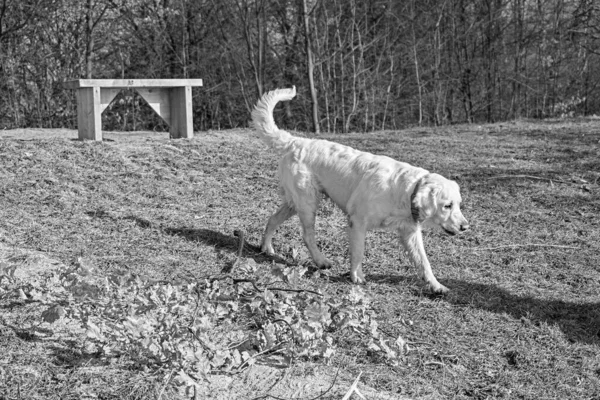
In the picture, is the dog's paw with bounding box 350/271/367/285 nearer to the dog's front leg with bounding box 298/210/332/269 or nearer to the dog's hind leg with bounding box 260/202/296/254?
the dog's front leg with bounding box 298/210/332/269

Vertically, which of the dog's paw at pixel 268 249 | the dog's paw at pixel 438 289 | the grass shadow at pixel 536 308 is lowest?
the grass shadow at pixel 536 308

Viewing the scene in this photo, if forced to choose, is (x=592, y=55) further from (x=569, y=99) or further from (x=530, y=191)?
(x=530, y=191)

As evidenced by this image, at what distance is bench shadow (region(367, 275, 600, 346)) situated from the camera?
499cm

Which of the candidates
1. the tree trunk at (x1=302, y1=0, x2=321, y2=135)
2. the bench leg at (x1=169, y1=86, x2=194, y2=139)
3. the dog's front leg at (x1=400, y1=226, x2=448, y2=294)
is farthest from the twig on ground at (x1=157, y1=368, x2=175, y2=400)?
the tree trunk at (x1=302, y1=0, x2=321, y2=135)

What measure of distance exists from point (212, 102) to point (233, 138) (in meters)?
A: 6.39

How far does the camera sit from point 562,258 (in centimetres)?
650

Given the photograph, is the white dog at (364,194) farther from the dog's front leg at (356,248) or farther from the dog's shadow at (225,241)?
the dog's shadow at (225,241)

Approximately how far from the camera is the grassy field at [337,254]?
12.9 ft

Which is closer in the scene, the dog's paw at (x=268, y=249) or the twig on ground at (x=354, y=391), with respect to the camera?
the twig on ground at (x=354, y=391)

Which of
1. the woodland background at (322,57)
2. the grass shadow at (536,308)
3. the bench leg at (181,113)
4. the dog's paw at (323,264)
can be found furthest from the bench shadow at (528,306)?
the woodland background at (322,57)

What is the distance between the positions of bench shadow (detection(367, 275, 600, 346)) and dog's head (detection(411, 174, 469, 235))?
0.51 m

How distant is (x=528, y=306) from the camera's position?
17.6 ft

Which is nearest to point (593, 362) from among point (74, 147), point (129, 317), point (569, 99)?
point (129, 317)

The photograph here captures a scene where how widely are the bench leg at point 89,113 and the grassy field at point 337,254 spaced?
253 millimetres
